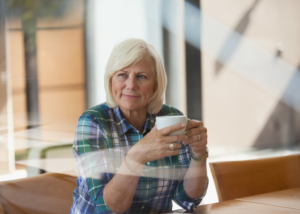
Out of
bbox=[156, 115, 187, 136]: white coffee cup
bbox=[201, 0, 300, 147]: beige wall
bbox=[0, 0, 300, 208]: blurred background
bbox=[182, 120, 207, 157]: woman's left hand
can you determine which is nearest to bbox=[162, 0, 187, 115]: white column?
bbox=[0, 0, 300, 208]: blurred background

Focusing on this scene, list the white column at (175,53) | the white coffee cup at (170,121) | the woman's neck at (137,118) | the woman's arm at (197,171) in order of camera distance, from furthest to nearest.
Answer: the white column at (175,53), the woman's neck at (137,118), the woman's arm at (197,171), the white coffee cup at (170,121)

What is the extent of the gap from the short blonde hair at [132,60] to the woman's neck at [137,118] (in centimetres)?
2

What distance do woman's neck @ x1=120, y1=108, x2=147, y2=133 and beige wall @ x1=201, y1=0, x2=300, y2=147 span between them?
405mm

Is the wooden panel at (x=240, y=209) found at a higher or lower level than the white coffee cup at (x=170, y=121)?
lower

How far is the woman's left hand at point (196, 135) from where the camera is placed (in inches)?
22.6

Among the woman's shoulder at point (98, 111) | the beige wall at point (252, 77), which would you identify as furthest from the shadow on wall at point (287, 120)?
the woman's shoulder at point (98, 111)

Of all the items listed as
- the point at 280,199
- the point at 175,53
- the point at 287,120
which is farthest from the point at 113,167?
the point at 287,120

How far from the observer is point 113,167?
600 mm

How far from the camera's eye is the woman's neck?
0.70m

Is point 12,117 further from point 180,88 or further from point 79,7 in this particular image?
point 180,88

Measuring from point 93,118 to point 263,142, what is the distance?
0.94m

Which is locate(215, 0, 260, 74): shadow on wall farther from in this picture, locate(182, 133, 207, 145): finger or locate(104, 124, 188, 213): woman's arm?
locate(104, 124, 188, 213): woman's arm

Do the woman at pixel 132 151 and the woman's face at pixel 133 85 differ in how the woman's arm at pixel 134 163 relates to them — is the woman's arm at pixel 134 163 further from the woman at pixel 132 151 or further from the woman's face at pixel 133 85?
the woman's face at pixel 133 85

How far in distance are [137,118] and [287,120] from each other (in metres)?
0.90
